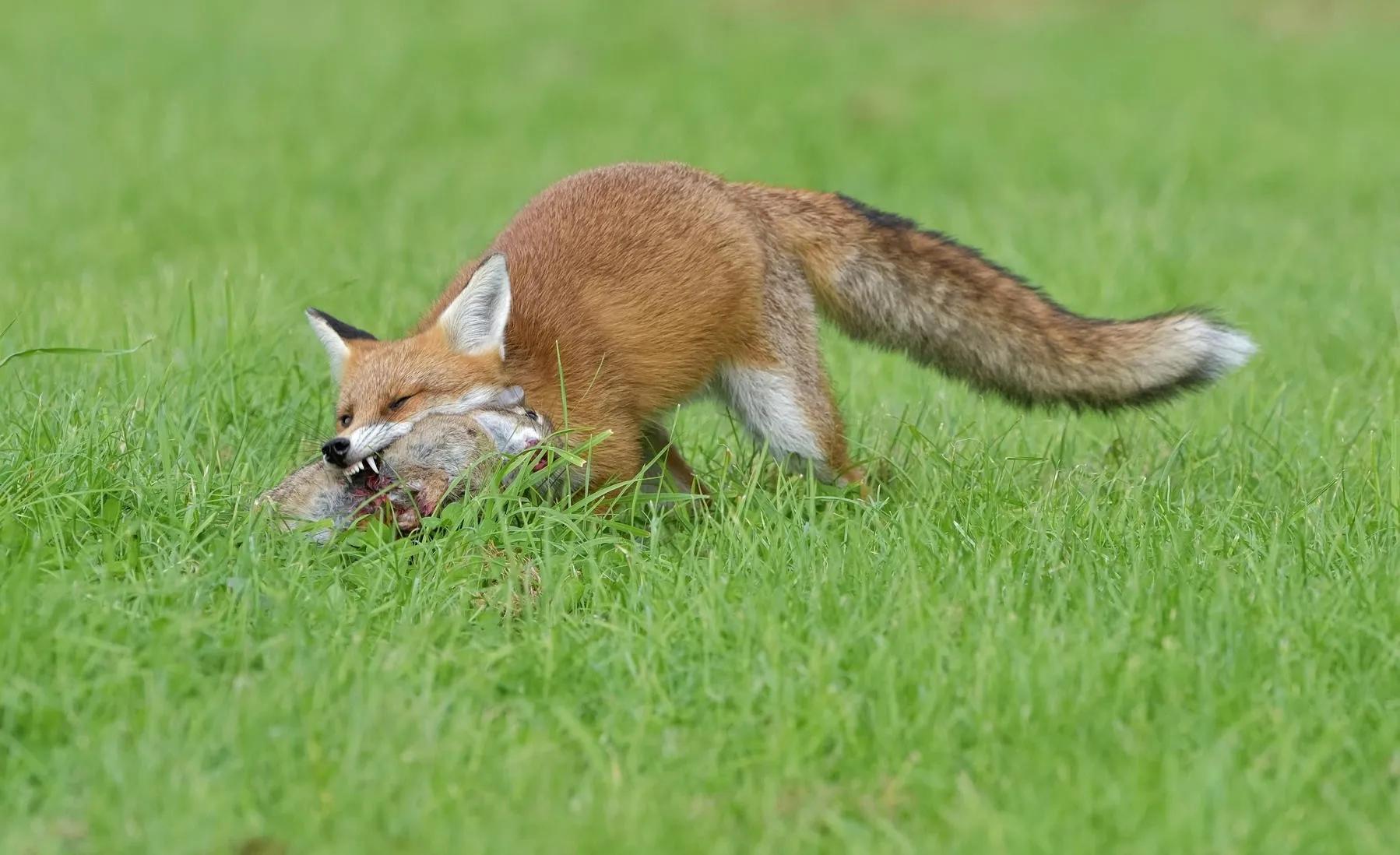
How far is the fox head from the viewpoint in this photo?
17.0 feet

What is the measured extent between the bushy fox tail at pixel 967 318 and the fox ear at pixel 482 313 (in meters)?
1.27

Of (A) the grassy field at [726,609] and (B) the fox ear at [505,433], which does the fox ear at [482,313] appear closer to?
(B) the fox ear at [505,433]

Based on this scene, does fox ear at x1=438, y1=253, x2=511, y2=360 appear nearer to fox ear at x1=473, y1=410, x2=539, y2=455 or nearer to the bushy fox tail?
fox ear at x1=473, y1=410, x2=539, y2=455

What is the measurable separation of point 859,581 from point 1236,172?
9566 millimetres

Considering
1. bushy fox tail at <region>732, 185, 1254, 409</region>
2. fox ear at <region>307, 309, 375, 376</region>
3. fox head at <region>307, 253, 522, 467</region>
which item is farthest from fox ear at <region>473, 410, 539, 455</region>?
bushy fox tail at <region>732, 185, 1254, 409</region>

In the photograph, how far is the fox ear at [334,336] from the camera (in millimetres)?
5496

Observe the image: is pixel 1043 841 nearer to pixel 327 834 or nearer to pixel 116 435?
pixel 327 834

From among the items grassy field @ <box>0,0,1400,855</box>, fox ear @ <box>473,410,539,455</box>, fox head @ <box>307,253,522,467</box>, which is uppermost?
fox head @ <box>307,253,522,467</box>

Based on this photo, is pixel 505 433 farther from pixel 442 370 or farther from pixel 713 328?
pixel 713 328

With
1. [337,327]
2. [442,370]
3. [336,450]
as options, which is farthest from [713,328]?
[336,450]

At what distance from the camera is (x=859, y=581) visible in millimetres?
4574

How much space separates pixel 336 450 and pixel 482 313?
0.75 metres

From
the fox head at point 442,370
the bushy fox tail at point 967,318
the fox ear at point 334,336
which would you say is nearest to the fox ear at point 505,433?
the fox head at point 442,370

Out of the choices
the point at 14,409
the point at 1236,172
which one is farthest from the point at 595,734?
the point at 1236,172
